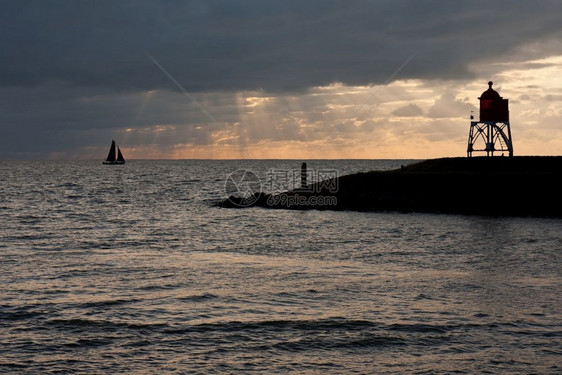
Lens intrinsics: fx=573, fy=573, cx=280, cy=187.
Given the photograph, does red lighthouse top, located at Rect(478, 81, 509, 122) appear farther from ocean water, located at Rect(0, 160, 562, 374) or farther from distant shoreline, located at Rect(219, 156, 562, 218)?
ocean water, located at Rect(0, 160, 562, 374)

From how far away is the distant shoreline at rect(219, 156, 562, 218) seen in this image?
44.8 meters

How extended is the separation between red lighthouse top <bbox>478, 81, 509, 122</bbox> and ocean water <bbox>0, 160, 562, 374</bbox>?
91.8 feet

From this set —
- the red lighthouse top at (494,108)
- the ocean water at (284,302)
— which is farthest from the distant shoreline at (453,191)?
the ocean water at (284,302)

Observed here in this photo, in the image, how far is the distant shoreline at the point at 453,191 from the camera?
44844mm

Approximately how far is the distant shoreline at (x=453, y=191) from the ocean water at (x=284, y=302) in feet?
31.7

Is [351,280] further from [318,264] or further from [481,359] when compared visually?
[481,359]

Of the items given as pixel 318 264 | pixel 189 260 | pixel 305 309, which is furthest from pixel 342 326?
pixel 189 260

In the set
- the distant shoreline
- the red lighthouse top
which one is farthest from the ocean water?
the red lighthouse top

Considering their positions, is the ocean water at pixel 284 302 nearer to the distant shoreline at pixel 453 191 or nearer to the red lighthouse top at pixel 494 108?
the distant shoreline at pixel 453 191

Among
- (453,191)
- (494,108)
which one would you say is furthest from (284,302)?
(494,108)

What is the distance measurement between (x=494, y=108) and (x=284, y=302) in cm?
5006

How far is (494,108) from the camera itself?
60.8 metres

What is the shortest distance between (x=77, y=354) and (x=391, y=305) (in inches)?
350

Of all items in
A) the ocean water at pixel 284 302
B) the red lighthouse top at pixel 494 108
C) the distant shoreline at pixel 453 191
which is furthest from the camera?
the red lighthouse top at pixel 494 108
